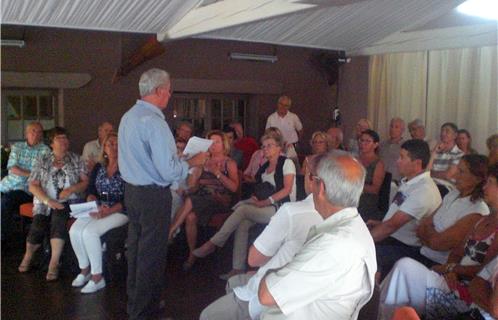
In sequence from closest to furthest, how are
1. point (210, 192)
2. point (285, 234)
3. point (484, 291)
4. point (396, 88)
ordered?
Answer: 1. point (484, 291)
2. point (285, 234)
3. point (210, 192)
4. point (396, 88)

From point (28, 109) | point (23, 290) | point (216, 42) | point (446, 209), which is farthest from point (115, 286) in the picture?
point (216, 42)

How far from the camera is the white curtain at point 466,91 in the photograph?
7316mm

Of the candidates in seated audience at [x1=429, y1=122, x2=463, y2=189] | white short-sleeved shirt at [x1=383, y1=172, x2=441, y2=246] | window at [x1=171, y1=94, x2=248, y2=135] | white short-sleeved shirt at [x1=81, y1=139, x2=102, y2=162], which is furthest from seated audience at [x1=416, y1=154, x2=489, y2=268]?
window at [x1=171, y1=94, x2=248, y2=135]

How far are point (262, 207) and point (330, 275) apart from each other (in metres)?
2.97

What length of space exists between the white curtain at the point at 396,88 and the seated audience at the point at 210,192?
391 cm

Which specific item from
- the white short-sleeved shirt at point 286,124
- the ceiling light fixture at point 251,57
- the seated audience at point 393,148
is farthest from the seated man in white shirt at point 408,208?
the ceiling light fixture at point 251,57

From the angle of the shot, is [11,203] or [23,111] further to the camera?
[23,111]

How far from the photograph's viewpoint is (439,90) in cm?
792

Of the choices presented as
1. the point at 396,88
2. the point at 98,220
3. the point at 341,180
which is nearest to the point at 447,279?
the point at 341,180

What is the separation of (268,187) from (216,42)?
4.25m

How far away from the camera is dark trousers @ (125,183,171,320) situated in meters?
3.46

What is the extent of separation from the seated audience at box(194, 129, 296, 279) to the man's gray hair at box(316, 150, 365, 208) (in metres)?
2.71

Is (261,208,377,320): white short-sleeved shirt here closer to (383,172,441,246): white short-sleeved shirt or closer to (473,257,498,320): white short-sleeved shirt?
(473,257,498,320): white short-sleeved shirt

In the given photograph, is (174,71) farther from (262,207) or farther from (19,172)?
(262,207)
